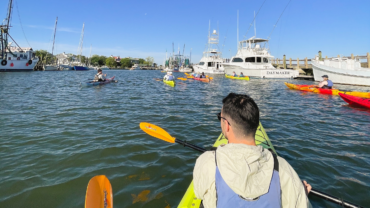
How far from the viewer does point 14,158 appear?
4555 mm

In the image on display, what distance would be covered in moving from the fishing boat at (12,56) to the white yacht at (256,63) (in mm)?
46627

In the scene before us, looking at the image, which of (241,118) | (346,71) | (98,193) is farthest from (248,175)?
(346,71)

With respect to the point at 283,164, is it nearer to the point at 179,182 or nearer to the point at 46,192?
the point at 179,182

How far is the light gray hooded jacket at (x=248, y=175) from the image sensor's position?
1492 mm

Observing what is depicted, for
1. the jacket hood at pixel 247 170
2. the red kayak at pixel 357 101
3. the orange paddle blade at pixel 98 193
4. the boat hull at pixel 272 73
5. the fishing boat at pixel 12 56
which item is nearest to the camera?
the jacket hood at pixel 247 170

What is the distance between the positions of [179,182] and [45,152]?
352cm

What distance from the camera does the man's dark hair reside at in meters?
1.85

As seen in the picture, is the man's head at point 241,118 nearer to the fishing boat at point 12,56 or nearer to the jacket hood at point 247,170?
the jacket hood at point 247,170

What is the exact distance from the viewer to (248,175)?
1.49 meters

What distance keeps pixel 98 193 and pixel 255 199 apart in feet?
6.37

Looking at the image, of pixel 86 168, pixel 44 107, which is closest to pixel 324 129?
pixel 86 168

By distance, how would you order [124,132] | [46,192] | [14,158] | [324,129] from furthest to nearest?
1. [324,129]
2. [124,132]
3. [14,158]
4. [46,192]

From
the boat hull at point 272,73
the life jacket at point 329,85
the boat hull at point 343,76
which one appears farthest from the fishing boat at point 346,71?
the life jacket at point 329,85

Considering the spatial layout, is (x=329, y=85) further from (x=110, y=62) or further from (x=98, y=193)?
(x=110, y=62)
